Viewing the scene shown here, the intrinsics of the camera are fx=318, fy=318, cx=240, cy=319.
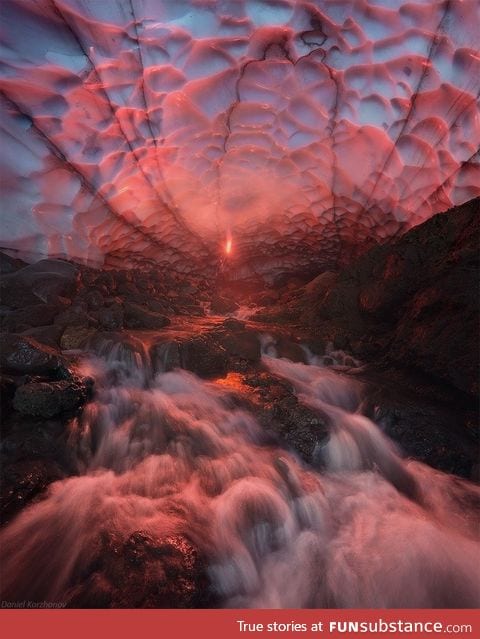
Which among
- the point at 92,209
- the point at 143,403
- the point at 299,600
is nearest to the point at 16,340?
the point at 143,403

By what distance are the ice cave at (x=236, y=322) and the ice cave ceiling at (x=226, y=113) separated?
3 cm

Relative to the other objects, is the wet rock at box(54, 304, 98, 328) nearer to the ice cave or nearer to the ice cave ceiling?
the ice cave

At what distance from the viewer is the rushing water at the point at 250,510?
2.24 metres

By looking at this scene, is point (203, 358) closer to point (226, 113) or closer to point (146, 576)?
point (146, 576)

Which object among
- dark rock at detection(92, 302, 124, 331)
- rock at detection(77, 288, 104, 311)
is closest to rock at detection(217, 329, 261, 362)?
dark rock at detection(92, 302, 124, 331)

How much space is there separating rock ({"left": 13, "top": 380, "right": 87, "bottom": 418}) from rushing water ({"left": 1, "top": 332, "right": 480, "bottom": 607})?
24 centimetres

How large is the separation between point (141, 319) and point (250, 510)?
409 cm

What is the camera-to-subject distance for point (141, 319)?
5980 mm

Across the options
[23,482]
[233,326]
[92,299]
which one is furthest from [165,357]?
[23,482]

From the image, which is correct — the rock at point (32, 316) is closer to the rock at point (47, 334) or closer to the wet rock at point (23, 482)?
the rock at point (47, 334)

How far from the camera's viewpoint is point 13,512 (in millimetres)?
2406

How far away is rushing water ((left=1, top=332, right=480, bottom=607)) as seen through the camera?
2.24 metres
